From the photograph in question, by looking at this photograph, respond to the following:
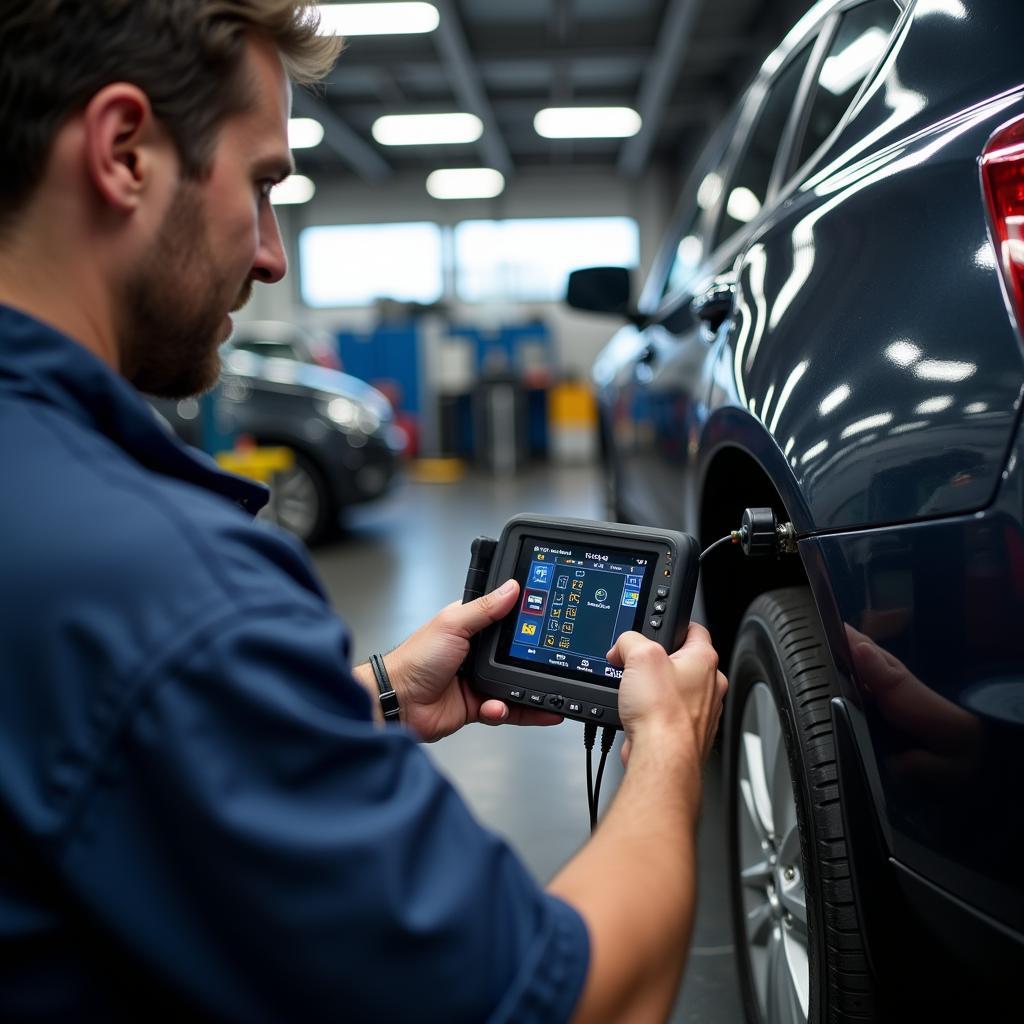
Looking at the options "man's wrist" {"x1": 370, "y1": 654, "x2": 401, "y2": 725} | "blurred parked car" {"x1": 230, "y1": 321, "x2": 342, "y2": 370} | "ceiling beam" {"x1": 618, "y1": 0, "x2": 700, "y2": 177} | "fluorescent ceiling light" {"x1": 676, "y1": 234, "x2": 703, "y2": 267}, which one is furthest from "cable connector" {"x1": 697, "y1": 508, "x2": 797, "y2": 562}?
"blurred parked car" {"x1": 230, "y1": 321, "x2": 342, "y2": 370}

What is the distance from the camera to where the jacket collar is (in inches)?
23.6

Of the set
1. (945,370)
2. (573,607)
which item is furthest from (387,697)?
(945,370)

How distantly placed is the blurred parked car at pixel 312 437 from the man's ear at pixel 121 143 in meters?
4.70

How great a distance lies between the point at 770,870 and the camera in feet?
4.27

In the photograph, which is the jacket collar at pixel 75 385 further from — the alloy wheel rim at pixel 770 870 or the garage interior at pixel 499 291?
the garage interior at pixel 499 291

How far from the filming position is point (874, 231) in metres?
0.99

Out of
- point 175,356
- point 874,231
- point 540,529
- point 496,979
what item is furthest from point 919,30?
point 496,979

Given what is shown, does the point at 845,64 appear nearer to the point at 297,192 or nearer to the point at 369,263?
the point at 297,192

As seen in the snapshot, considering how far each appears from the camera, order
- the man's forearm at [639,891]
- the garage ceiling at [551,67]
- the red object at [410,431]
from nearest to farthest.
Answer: the man's forearm at [639,891] < the garage ceiling at [551,67] < the red object at [410,431]

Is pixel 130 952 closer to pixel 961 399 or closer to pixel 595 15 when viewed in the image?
pixel 961 399

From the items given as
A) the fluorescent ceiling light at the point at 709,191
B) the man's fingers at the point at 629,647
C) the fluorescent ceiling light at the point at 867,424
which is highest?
the fluorescent ceiling light at the point at 709,191

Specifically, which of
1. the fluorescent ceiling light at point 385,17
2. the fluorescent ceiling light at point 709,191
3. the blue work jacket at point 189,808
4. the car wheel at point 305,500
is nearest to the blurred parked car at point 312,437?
the car wheel at point 305,500

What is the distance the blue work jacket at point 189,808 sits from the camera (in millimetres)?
502

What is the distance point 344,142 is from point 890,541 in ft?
38.9
